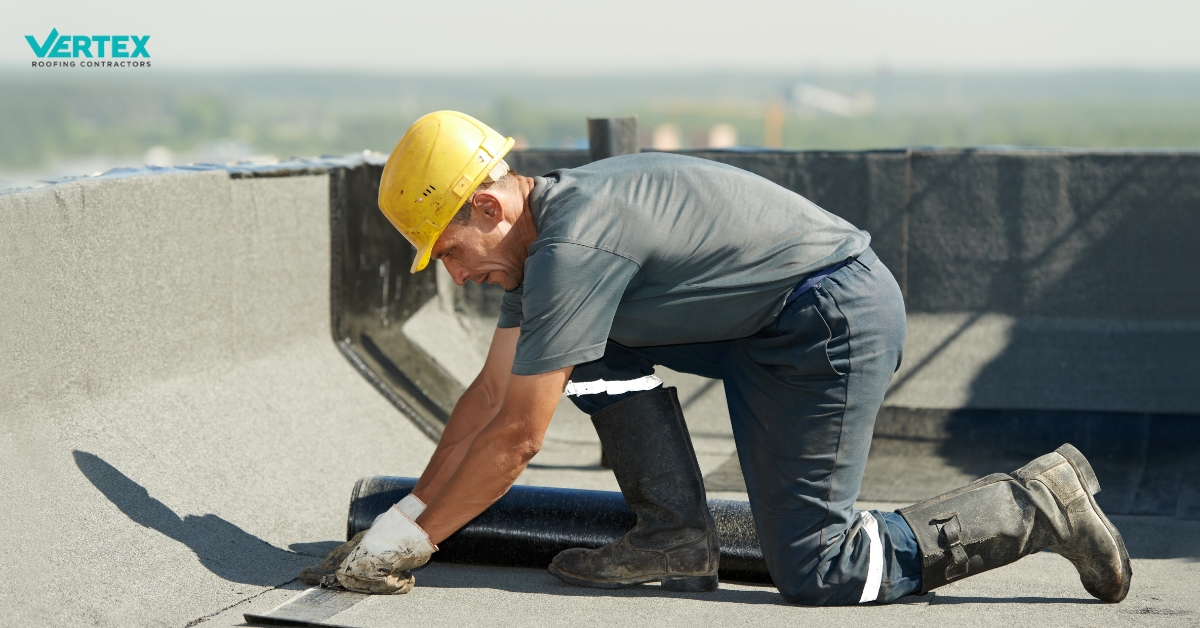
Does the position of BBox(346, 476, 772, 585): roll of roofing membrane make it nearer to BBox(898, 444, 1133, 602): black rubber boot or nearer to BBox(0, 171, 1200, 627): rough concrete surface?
BBox(0, 171, 1200, 627): rough concrete surface

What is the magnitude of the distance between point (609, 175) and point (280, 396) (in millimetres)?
2263

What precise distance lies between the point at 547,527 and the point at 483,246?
0.95 meters

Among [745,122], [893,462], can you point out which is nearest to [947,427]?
[893,462]

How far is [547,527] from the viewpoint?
127 inches

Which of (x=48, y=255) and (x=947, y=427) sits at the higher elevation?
(x=48, y=255)

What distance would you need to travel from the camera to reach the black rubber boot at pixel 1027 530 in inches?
112

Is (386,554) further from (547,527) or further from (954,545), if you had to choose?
(954,545)

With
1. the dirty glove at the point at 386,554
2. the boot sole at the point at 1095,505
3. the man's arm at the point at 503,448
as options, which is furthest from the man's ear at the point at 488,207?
the boot sole at the point at 1095,505

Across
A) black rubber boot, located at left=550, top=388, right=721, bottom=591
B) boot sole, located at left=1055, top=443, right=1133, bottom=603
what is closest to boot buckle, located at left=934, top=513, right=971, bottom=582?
boot sole, located at left=1055, top=443, right=1133, bottom=603

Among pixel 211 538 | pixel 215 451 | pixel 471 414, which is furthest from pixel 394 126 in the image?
pixel 471 414

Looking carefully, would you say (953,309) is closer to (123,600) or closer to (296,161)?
(296,161)

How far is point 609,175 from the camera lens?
2771 mm

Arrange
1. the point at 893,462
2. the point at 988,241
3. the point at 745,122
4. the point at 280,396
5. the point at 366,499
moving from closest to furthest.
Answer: the point at 366,499
the point at 280,396
the point at 893,462
the point at 988,241
the point at 745,122

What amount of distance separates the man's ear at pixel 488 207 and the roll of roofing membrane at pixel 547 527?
0.97m
